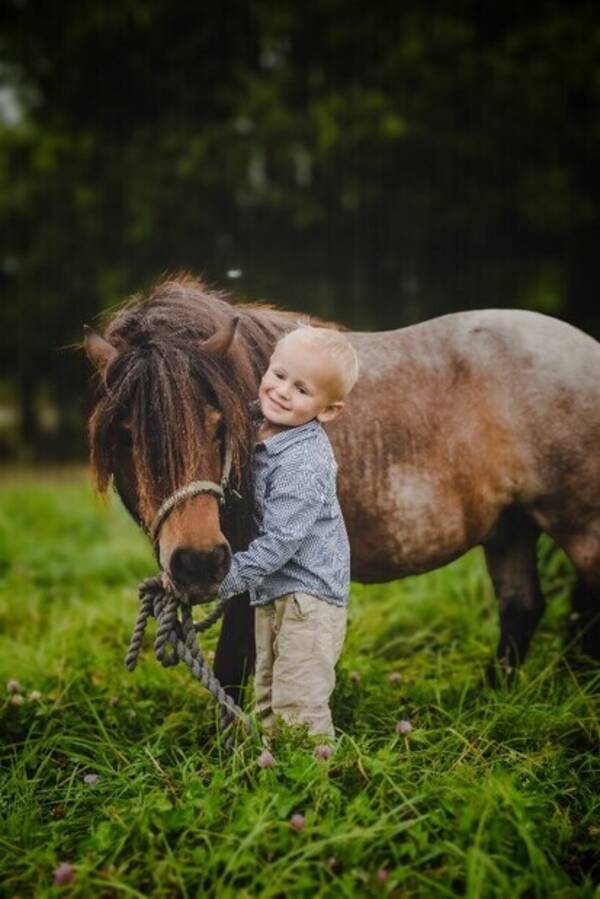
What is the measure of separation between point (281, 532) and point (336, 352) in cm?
53

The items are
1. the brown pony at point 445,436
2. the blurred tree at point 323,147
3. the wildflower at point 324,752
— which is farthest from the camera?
the blurred tree at point 323,147

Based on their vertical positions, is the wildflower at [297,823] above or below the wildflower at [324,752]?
below

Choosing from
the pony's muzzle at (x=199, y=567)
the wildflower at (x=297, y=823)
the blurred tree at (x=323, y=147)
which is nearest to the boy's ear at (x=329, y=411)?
the pony's muzzle at (x=199, y=567)

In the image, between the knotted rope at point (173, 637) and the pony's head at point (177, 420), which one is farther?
the knotted rope at point (173, 637)

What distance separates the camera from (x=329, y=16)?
40.7 ft

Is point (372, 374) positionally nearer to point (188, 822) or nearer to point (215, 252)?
point (188, 822)

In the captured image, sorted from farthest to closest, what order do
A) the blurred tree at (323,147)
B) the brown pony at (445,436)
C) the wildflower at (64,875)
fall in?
the blurred tree at (323,147) < the brown pony at (445,436) < the wildflower at (64,875)

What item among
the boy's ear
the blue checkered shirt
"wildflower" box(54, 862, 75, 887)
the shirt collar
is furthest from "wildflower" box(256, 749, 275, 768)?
the boy's ear

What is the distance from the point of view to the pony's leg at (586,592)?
278cm

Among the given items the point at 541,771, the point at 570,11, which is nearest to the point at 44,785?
the point at 541,771

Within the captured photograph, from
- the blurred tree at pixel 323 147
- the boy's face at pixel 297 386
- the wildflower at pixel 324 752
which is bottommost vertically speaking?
the wildflower at pixel 324 752

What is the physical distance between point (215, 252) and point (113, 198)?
6.43 ft

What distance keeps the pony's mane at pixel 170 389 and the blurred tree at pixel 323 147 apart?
9.74m

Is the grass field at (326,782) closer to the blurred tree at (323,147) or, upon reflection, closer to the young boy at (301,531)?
the young boy at (301,531)
